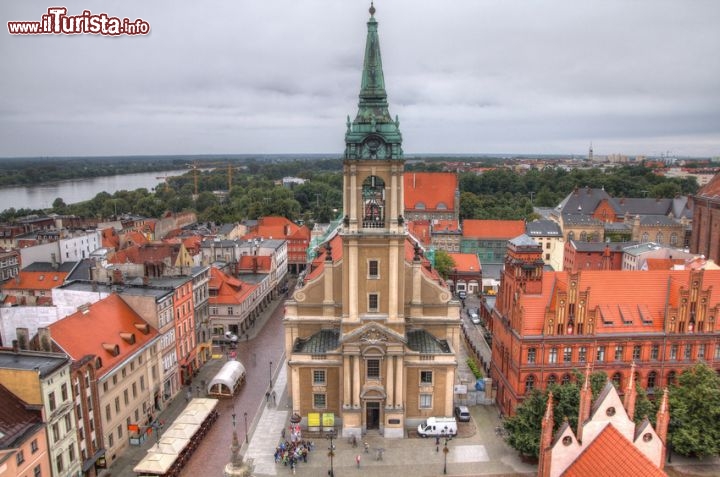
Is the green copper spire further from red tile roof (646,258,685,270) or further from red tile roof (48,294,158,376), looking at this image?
red tile roof (646,258,685,270)

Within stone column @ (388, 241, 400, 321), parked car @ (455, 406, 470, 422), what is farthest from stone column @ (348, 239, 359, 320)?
parked car @ (455, 406, 470, 422)

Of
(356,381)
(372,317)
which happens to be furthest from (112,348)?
(372,317)

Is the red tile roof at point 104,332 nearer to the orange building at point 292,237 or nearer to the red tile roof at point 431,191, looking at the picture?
the orange building at point 292,237

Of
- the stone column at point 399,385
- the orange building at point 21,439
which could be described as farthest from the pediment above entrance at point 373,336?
the orange building at point 21,439

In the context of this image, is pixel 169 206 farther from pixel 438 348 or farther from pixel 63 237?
pixel 438 348

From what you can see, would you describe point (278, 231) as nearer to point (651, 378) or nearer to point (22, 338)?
point (22, 338)

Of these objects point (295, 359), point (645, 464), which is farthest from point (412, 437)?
point (645, 464)
